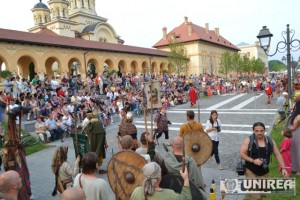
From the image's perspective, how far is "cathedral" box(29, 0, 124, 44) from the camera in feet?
163

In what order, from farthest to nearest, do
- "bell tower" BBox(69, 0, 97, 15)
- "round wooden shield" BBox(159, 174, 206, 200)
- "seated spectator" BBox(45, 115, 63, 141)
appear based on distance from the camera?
1. "bell tower" BBox(69, 0, 97, 15)
2. "seated spectator" BBox(45, 115, 63, 141)
3. "round wooden shield" BBox(159, 174, 206, 200)

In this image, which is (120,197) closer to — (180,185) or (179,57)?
(180,185)

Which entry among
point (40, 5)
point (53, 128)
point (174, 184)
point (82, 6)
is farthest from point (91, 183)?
point (40, 5)

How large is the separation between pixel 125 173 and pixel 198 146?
6.82 feet

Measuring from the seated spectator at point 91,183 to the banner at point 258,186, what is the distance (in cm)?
177

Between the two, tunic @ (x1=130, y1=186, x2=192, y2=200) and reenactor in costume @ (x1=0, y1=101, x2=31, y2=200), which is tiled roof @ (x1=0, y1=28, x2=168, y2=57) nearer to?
reenactor in costume @ (x1=0, y1=101, x2=31, y2=200)

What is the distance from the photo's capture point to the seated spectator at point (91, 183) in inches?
146

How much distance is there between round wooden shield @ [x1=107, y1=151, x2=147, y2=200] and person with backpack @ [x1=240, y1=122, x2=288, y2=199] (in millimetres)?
1712

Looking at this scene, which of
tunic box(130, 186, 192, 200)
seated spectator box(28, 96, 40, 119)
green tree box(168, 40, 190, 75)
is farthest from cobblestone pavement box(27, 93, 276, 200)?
green tree box(168, 40, 190, 75)

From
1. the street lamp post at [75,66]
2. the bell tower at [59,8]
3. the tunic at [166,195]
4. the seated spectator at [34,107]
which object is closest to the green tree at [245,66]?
the bell tower at [59,8]

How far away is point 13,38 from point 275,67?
14504 cm

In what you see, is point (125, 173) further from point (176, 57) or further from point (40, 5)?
point (40, 5)

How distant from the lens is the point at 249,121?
592 inches

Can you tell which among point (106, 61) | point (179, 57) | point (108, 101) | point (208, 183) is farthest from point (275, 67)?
point (208, 183)
